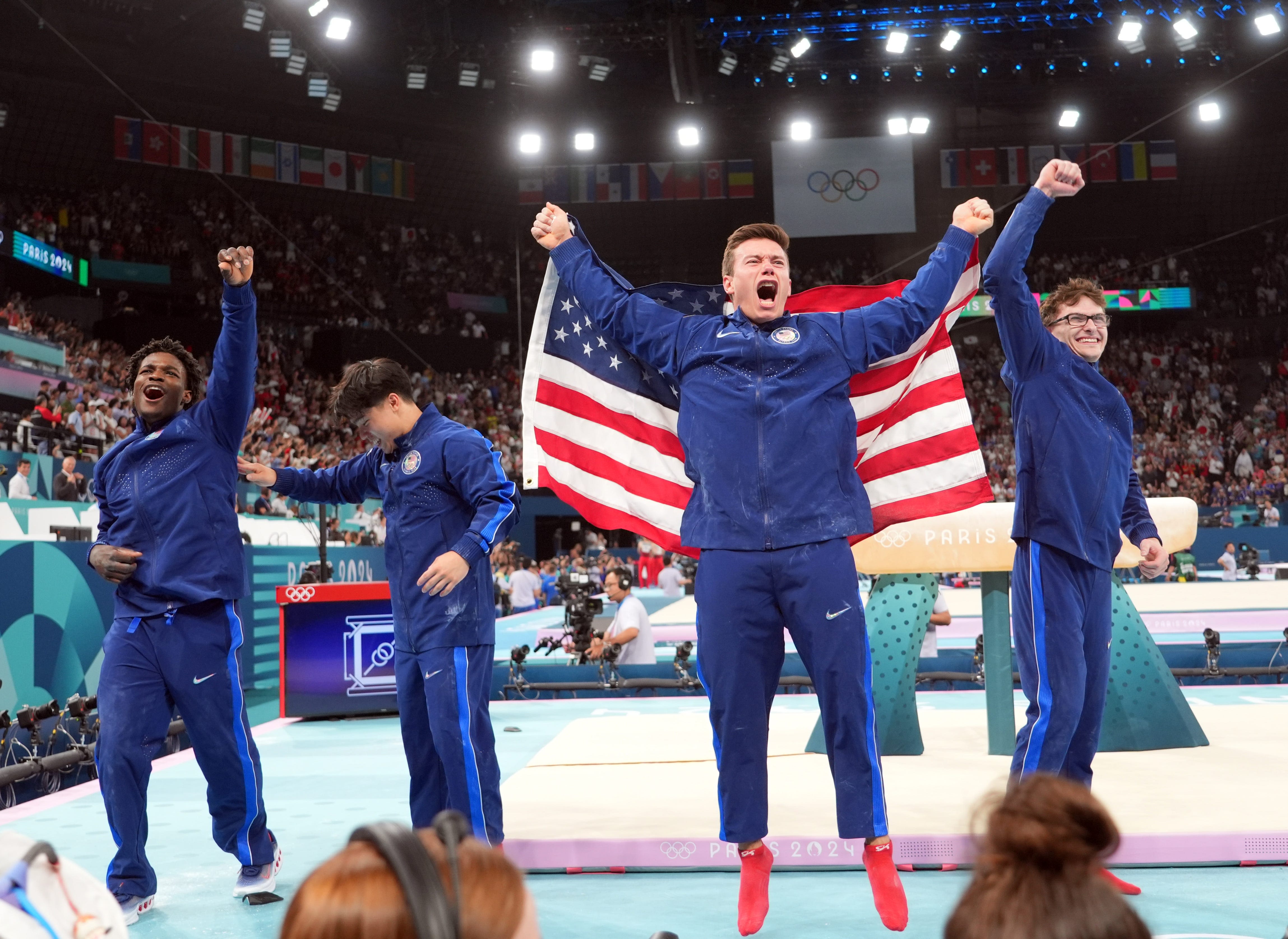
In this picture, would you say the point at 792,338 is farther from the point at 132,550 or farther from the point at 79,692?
the point at 79,692

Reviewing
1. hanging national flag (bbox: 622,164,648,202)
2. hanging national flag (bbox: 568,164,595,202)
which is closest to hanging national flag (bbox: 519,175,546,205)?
hanging national flag (bbox: 568,164,595,202)

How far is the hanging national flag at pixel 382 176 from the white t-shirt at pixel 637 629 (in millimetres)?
21483

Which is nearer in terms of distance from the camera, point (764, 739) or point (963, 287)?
point (764, 739)

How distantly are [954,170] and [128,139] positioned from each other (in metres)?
19.4

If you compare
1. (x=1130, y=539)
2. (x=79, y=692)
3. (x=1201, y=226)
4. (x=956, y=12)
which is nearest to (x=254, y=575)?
(x=79, y=692)

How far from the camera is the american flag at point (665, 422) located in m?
3.61

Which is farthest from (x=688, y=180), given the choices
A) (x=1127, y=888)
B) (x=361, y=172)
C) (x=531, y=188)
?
(x=1127, y=888)

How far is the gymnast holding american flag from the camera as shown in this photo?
9.48 feet

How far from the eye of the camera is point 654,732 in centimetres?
612

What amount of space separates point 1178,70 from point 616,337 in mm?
26096

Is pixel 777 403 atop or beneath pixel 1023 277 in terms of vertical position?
beneath

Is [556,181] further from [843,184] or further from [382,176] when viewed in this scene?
[843,184]

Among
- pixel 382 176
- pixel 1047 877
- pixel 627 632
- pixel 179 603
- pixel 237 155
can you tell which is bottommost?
pixel 627 632

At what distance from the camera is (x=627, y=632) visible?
937 cm
